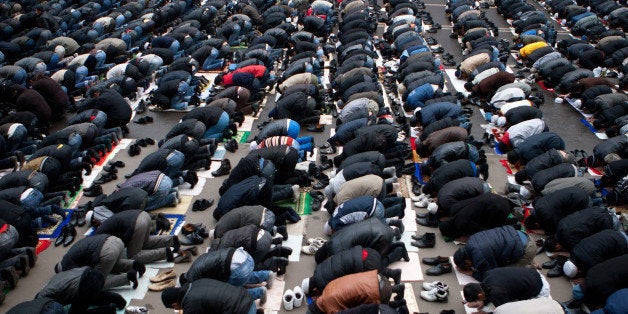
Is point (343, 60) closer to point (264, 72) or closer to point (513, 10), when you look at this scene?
point (264, 72)

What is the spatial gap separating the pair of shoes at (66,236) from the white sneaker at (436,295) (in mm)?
5751

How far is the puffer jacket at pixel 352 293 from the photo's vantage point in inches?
268

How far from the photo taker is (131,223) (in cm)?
823

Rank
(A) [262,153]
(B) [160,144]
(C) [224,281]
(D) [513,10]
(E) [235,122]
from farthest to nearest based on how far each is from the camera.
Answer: (D) [513,10] → (E) [235,122] → (B) [160,144] → (A) [262,153] → (C) [224,281]

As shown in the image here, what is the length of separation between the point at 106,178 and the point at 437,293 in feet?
22.0

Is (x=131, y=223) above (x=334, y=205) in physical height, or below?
above

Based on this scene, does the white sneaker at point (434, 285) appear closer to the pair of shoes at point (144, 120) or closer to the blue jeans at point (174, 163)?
the blue jeans at point (174, 163)

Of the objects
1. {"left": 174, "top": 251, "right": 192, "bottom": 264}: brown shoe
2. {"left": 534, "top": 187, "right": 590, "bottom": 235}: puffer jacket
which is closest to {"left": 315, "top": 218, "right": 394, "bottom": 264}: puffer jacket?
{"left": 174, "top": 251, "right": 192, "bottom": 264}: brown shoe

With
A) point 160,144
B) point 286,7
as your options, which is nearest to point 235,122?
point 160,144

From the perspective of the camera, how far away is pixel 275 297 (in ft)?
25.5

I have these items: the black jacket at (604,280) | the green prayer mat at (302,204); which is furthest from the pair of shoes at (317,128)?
the black jacket at (604,280)

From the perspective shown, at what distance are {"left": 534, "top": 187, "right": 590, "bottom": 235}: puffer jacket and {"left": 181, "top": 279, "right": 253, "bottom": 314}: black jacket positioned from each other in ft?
Answer: 15.8

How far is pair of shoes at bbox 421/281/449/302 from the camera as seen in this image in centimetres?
754

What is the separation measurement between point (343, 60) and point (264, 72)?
2.65m
